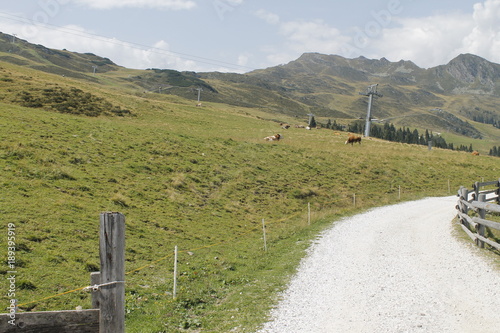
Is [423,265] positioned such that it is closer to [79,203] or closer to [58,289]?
[58,289]

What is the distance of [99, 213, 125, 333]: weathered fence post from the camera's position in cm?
455

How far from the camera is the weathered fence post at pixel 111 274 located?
4.55 meters

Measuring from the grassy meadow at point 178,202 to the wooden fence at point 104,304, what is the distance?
16.5 feet

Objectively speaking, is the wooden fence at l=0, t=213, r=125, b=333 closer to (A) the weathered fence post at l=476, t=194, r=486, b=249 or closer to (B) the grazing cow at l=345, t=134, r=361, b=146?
(A) the weathered fence post at l=476, t=194, r=486, b=249

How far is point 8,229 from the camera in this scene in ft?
44.3

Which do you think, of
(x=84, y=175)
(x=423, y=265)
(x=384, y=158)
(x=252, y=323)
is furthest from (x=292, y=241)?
(x=384, y=158)

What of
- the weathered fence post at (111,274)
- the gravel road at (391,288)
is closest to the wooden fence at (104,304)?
the weathered fence post at (111,274)

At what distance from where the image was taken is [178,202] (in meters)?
24.9

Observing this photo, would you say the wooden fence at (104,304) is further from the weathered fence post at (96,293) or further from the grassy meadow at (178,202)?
the grassy meadow at (178,202)

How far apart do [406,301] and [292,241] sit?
375 inches

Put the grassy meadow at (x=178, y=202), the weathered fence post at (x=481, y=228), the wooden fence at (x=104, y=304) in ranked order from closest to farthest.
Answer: the wooden fence at (x=104, y=304) < the grassy meadow at (x=178, y=202) < the weathered fence post at (x=481, y=228)

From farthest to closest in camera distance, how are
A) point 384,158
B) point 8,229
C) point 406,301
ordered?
1. point 384,158
2. point 8,229
3. point 406,301

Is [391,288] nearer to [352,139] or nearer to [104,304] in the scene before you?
[104,304]

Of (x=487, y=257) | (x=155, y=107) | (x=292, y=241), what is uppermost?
(x=155, y=107)
